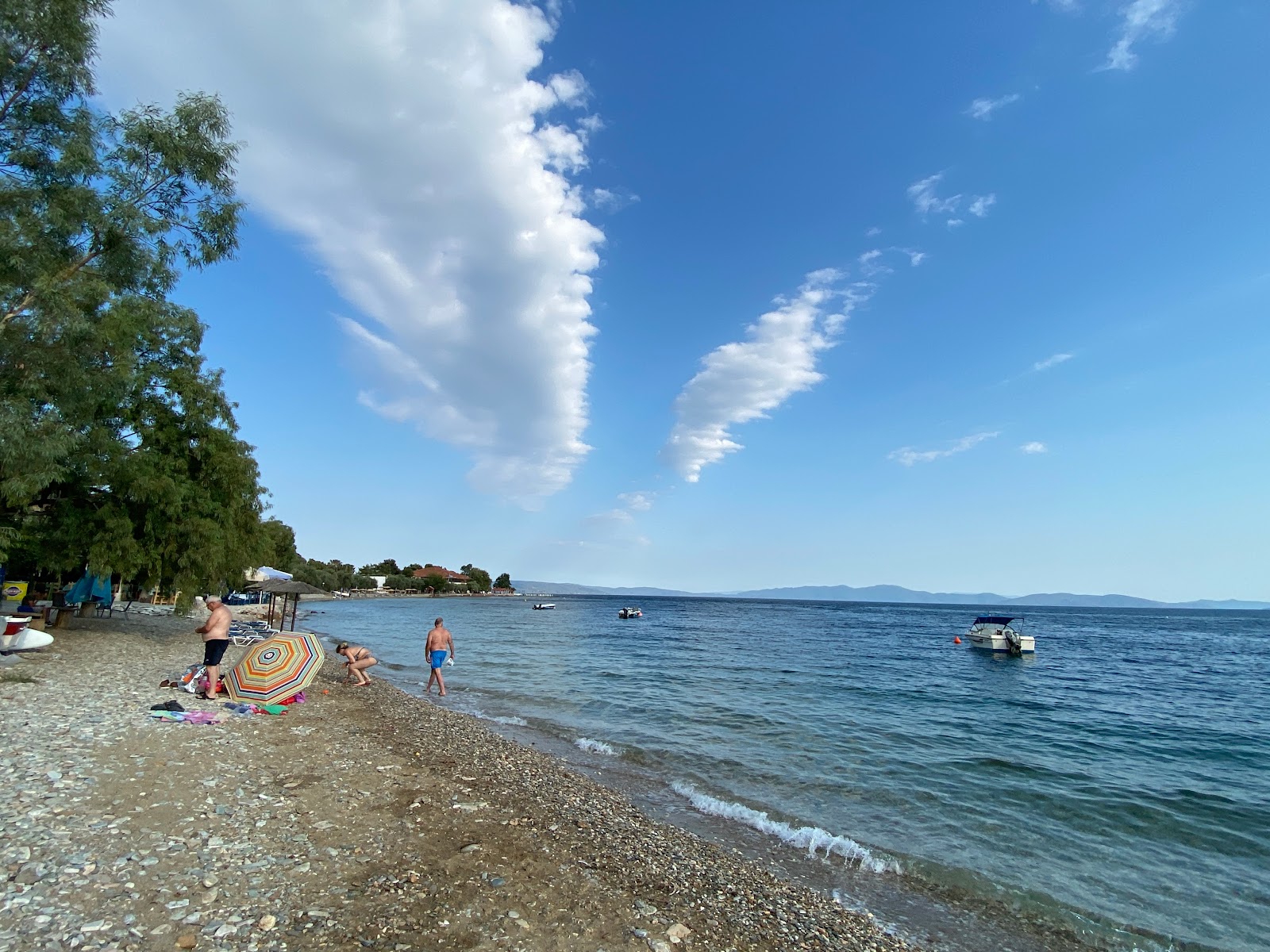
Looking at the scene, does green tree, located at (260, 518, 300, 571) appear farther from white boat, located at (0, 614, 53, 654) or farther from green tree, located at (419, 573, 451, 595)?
green tree, located at (419, 573, 451, 595)

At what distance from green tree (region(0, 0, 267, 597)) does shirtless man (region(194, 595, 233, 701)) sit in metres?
4.77

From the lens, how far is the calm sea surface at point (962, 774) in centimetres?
821

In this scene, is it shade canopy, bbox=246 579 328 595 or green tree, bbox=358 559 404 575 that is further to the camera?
green tree, bbox=358 559 404 575

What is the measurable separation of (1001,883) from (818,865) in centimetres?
257

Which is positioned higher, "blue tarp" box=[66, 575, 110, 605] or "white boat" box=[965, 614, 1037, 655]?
"blue tarp" box=[66, 575, 110, 605]

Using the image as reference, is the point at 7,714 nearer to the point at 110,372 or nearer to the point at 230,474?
the point at 110,372

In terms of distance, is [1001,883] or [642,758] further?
[642,758]

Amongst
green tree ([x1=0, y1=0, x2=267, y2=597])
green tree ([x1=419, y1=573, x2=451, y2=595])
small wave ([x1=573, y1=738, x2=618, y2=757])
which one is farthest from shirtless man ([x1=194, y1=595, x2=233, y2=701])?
green tree ([x1=419, y1=573, x2=451, y2=595])


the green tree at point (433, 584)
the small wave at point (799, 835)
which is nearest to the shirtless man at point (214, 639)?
the small wave at point (799, 835)

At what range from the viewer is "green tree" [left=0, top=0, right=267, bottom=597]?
41.1 feet

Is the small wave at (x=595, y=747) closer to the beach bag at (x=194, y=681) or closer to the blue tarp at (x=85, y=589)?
the beach bag at (x=194, y=681)

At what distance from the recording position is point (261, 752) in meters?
9.25

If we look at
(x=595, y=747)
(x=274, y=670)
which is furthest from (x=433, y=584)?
(x=595, y=747)

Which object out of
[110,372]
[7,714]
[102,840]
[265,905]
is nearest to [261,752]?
[102,840]
